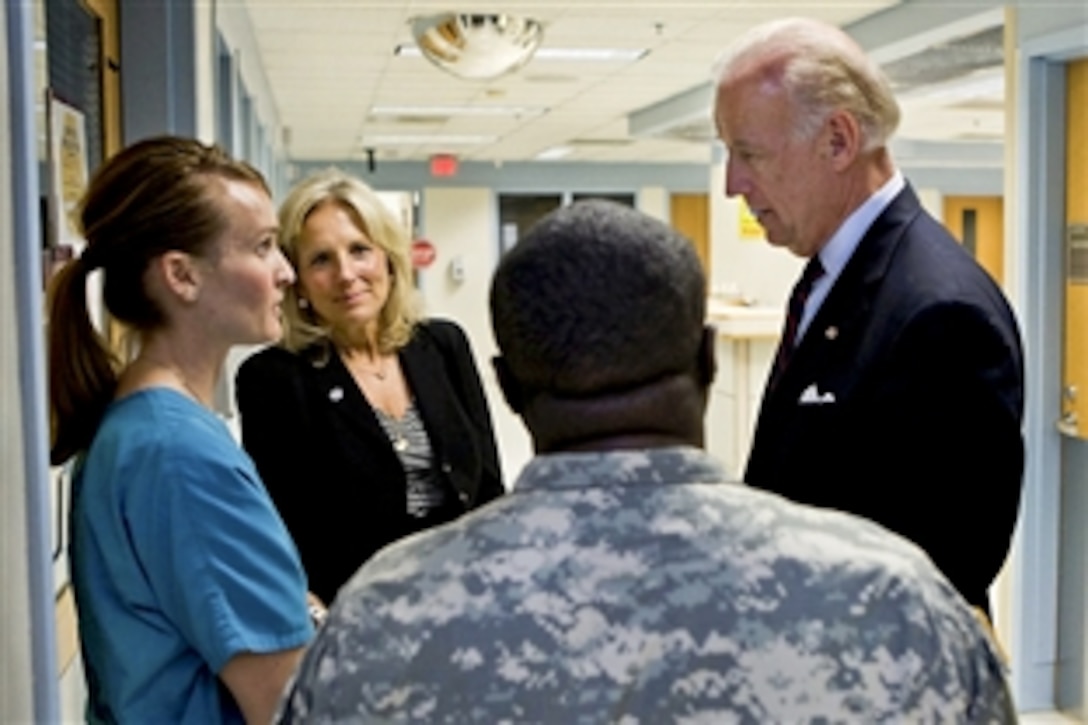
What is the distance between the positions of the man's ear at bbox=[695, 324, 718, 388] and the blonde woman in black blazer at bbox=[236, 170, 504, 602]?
1217 millimetres

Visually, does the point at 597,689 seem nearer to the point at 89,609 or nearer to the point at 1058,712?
the point at 89,609

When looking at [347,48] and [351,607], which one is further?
[347,48]

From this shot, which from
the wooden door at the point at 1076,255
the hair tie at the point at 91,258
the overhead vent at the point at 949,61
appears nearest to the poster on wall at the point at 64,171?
the hair tie at the point at 91,258

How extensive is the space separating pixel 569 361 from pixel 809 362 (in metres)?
0.88

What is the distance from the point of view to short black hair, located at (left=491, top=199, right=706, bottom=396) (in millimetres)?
804

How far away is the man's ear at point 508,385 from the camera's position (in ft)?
2.82

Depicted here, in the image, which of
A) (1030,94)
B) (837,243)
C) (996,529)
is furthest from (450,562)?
(1030,94)

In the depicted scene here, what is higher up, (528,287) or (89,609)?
(528,287)

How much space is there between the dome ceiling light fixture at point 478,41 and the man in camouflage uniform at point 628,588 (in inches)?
186

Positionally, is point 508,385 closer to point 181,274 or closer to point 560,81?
point 181,274

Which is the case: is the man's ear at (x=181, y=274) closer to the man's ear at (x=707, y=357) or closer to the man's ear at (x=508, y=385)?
the man's ear at (x=508, y=385)

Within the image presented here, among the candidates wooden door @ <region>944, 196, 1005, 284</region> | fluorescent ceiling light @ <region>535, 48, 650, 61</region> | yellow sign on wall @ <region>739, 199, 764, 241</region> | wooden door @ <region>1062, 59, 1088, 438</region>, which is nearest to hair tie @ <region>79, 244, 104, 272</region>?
wooden door @ <region>1062, 59, 1088, 438</region>

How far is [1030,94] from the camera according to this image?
3938 millimetres

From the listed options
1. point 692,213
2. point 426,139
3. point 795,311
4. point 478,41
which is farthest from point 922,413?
point 692,213
